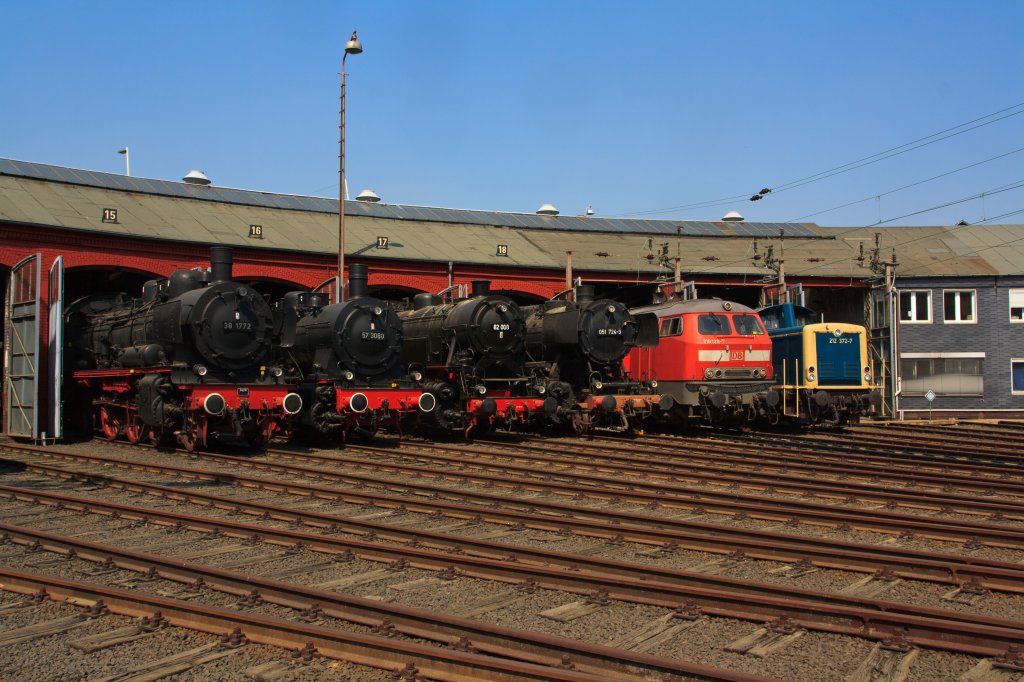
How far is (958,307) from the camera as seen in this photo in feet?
114

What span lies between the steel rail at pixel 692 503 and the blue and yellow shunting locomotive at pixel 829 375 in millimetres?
11044

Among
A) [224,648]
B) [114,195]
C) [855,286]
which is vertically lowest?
[224,648]

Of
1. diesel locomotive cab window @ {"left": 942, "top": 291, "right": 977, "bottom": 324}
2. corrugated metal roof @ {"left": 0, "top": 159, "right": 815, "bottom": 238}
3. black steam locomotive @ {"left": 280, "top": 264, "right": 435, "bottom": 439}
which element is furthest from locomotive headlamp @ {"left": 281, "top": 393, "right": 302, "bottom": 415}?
diesel locomotive cab window @ {"left": 942, "top": 291, "right": 977, "bottom": 324}

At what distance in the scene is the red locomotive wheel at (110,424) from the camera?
65.8 ft

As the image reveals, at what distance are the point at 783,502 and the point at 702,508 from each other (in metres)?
1.02

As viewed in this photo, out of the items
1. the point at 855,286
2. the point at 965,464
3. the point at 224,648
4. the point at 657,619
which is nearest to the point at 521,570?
the point at 657,619

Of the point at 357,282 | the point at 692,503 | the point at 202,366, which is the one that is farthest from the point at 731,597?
the point at 357,282

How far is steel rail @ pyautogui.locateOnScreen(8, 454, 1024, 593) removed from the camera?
6.98 meters

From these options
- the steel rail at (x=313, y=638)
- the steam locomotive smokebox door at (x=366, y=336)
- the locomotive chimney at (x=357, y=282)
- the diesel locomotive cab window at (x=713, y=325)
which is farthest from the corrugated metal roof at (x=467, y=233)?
the steel rail at (x=313, y=638)

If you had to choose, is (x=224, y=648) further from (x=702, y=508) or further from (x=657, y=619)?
(x=702, y=508)

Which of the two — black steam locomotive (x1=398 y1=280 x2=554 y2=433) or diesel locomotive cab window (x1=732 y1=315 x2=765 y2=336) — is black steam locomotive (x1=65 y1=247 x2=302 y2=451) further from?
diesel locomotive cab window (x1=732 y1=315 x2=765 y2=336)

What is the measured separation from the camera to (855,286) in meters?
34.2

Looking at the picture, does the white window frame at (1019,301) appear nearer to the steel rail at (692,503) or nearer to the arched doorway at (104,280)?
the steel rail at (692,503)

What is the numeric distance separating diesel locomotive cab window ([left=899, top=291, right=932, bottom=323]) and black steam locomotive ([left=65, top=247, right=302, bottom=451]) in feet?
86.6
